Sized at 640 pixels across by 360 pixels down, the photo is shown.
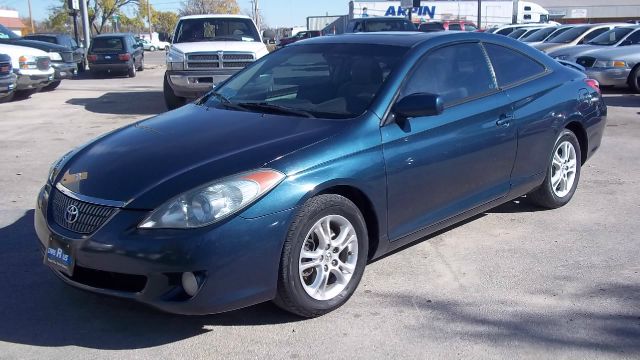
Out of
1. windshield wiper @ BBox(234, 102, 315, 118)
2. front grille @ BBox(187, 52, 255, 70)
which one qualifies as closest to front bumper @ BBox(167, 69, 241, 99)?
front grille @ BBox(187, 52, 255, 70)

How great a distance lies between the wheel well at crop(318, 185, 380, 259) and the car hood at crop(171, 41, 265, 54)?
28.0ft

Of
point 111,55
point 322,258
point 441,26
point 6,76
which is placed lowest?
point 322,258

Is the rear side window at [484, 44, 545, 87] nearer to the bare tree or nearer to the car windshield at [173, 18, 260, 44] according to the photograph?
the car windshield at [173, 18, 260, 44]

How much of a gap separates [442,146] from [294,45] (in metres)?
1.67

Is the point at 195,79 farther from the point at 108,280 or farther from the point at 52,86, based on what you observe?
the point at 108,280

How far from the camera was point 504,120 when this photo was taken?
198 inches

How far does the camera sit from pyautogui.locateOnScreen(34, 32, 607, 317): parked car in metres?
3.42

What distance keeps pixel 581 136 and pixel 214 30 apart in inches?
351

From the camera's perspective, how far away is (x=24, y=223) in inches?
224

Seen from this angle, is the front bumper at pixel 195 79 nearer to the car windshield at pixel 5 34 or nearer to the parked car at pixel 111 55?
the car windshield at pixel 5 34

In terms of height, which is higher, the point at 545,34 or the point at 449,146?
the point at 545,34

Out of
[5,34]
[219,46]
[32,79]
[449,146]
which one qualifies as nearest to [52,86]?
[5,34]

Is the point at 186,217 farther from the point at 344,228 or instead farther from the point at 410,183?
the point at 410,183

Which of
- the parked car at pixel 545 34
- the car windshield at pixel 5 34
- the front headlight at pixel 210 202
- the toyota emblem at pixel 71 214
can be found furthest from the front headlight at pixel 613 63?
the car windshield at pixel 5 34
